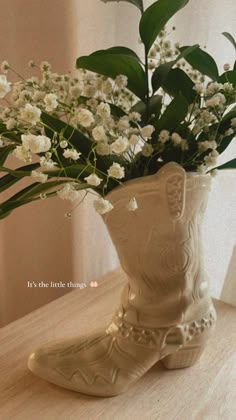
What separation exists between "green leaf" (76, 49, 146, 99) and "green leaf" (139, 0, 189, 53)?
0.03 m

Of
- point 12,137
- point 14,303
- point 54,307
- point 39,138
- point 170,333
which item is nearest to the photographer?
point 39,138

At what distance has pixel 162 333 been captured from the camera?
0.59 m

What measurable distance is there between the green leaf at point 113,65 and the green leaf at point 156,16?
0.11 feet

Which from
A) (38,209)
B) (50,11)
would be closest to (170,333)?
(38,209)

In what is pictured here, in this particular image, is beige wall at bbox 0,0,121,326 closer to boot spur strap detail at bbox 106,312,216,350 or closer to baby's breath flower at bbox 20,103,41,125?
boot spur strap detail at bbox 106,312,216,350

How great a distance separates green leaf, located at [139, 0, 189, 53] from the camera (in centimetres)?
49

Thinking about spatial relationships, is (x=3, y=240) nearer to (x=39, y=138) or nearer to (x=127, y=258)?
(x=127, y=258)

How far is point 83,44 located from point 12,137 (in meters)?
0.52

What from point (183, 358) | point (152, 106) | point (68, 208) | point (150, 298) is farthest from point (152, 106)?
point (68, 208)

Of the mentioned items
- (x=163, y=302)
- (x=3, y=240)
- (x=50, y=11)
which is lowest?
(x=3, y=240)

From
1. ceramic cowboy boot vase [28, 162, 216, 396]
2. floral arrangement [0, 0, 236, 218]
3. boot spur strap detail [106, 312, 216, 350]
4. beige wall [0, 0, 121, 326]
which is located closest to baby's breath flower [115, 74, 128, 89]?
floral arrangement [0, 0, 236, 218]

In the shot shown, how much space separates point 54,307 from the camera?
852 mm

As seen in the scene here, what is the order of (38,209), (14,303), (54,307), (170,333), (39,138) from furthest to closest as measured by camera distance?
(14,303), (38,209), (54,307), (170,333), (39,138)

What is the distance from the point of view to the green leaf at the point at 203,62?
554mm
